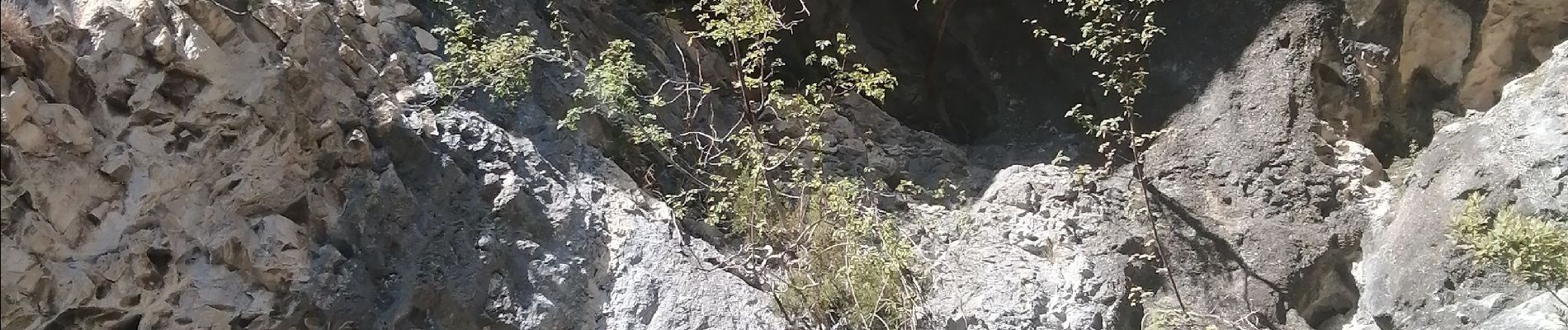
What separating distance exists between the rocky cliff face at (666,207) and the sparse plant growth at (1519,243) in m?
0.04

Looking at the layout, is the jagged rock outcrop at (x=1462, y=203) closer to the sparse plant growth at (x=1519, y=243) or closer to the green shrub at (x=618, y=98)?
the sparse plant growth at (x=1519, y=243)

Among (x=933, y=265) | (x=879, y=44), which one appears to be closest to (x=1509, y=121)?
(x=933, y=265)

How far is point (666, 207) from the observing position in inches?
128

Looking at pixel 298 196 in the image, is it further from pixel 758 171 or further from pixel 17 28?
pixel 758 171

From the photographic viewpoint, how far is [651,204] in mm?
3240

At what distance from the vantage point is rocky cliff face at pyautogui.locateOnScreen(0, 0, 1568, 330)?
2322 millimetres

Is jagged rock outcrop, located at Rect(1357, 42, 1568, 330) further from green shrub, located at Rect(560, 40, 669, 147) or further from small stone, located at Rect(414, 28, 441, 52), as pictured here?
small stone, located at Rect(414, 28, 441, 52)

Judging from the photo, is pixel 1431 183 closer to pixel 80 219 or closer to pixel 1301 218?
pixel 1301 218

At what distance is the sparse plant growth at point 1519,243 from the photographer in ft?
9.96

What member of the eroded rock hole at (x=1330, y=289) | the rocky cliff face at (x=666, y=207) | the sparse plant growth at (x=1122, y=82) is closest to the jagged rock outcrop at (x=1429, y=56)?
the rocky cliff face at (x=666, y=207)

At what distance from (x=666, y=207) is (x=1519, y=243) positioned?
2.74 metres

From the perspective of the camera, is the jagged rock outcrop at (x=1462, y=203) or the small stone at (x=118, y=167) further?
the jagged rock outcrop at (x=1462, y=203)

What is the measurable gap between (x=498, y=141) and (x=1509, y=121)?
3.41m

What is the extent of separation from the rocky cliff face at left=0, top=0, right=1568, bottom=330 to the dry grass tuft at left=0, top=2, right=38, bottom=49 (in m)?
0.01
